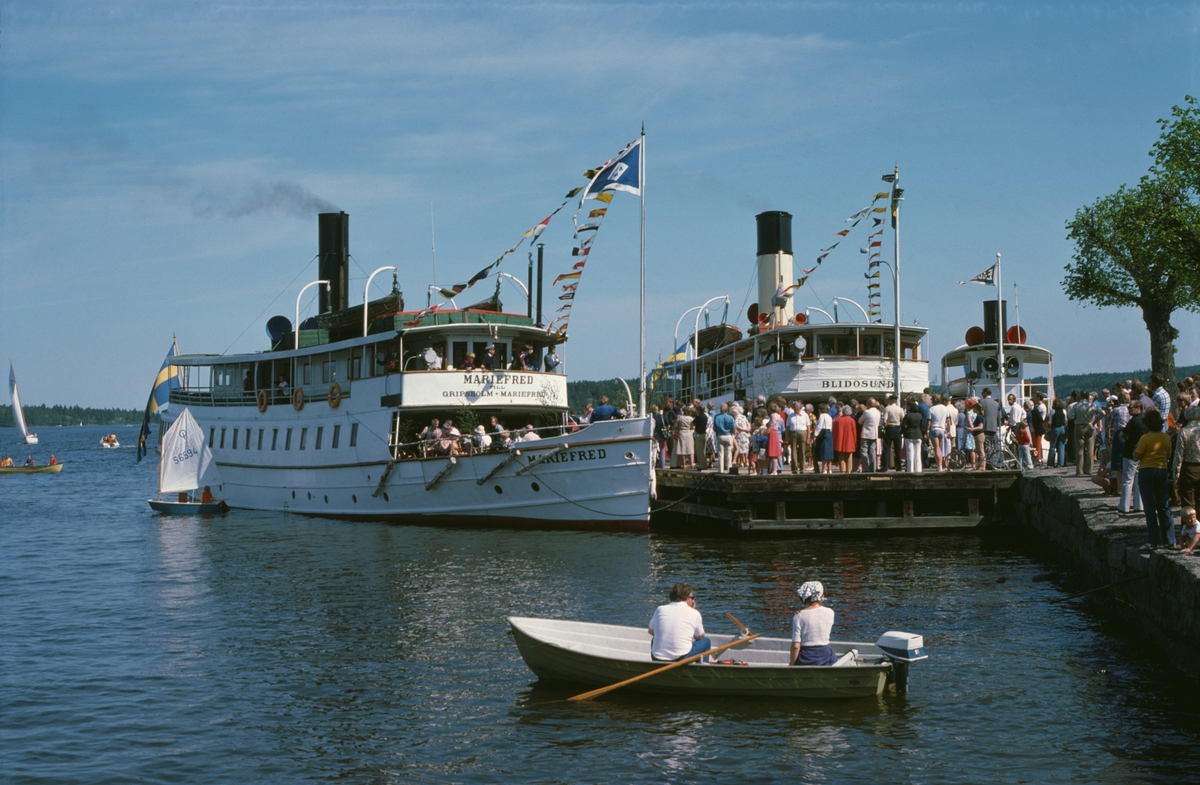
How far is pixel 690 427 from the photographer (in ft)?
105

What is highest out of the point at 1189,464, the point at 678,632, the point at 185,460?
the point at 1189,464

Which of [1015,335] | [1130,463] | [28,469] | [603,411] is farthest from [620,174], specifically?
[28,469]

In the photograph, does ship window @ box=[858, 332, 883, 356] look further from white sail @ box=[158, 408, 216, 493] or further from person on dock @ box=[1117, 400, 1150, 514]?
white sail @ box=[158, 408, 216, 493]

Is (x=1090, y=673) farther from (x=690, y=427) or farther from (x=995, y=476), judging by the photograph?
(x=690, y=427)

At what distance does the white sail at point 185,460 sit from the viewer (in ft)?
131

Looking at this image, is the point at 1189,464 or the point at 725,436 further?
the point at 725,436

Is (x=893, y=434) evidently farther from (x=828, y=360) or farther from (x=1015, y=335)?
(x=1015, y=335)

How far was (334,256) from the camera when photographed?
41.4m

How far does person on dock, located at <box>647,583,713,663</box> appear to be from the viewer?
13188mm

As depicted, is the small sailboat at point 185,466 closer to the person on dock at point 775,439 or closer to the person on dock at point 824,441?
the person on dock at point 775,439

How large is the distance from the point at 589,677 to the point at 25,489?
59.7 metres

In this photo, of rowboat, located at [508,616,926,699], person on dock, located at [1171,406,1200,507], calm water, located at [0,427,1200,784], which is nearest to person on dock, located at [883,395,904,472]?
calm water, located at [0,427,1200,784]

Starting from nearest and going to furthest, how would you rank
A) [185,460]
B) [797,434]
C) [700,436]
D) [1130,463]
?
[1130,463] < [797,434] < [700,436] < [185,460]

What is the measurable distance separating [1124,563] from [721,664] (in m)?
6.62
